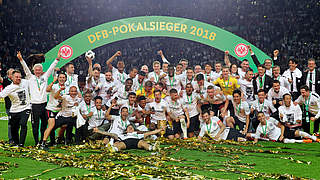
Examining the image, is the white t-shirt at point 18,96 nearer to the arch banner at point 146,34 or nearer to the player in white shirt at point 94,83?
the player in white shirt at point 94,83

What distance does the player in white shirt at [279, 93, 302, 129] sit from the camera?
6.50 metres

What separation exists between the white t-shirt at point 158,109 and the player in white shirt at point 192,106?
429 millimetres

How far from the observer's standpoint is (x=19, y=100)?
19.3ft

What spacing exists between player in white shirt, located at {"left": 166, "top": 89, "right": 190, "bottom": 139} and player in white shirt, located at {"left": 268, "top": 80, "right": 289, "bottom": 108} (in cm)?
161

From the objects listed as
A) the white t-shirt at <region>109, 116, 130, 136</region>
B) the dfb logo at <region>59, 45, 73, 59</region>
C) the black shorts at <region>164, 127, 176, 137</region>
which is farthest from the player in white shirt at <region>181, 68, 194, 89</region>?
the dfb logo at <region>59, 45, 73, 59</region>

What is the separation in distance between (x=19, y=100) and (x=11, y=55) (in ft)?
40.0

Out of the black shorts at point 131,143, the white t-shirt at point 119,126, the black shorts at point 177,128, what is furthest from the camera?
the black shorts at point 177,128

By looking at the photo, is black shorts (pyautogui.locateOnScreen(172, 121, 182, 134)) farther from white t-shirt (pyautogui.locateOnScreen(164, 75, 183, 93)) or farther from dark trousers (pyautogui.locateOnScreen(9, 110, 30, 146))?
dark trousers (pyautogui.locateOnScreen(9, 110, 30, 146))

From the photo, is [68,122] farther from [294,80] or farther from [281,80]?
[294,80]

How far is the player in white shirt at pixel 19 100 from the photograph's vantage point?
5.80m

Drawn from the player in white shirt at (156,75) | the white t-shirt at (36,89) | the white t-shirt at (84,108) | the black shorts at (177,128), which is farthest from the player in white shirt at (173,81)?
the white t-shirt at (36,89)

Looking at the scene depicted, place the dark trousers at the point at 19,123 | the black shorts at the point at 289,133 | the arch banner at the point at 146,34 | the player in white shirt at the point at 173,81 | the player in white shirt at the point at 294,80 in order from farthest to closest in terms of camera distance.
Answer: the arch banner at the point at 146,34 < the player in white shirt at the point at 173,81 < the player in white shirt at the point at 294,80 < the black shorts at the point at 289,133 < the dark trousers at the point at 19,123

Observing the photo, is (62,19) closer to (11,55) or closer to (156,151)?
(11,55)

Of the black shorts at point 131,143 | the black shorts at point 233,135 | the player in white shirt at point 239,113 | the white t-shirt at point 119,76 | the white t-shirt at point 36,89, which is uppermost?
the white t-shirt at point 119,76
